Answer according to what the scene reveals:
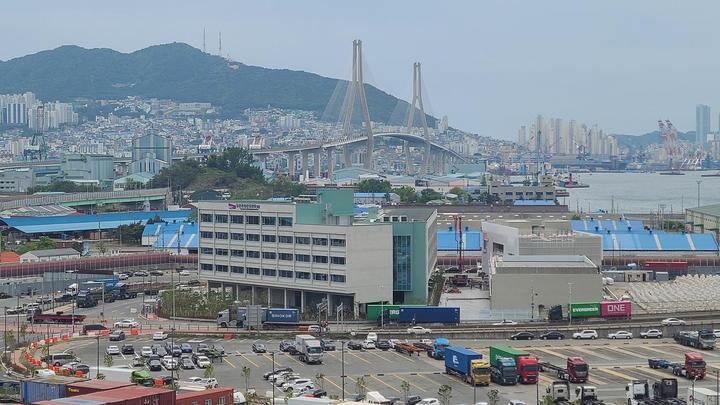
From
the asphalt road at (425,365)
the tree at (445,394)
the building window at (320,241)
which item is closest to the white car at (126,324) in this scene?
the asphalt road at (425,365)

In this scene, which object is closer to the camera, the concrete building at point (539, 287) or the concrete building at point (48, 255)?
the concrete building at point (539, 287)

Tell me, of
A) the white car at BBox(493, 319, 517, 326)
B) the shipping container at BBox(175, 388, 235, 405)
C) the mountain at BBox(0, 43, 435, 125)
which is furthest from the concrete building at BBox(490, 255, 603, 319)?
the mountain at BBox(0, 43, 435, 125)

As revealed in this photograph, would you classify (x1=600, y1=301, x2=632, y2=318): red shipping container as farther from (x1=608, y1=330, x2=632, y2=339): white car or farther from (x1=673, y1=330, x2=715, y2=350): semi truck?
(x1=673, y1=330, x2=715, y2=350): semi truck

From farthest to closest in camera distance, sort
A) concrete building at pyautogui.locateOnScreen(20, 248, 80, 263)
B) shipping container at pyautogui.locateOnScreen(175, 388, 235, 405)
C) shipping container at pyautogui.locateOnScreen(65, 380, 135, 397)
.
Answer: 1. concrete building at pyautogui.locateOnScreen(20, 248, 80, 263)
2. shipping container at pyautogui.locateOnScreen(65, 380, 135, 397)
3. shipping container at pyautogui.locateOnScreen(175, 388, 235, 405)

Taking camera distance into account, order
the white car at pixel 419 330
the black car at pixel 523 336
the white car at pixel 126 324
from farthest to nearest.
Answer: the white car at pixel 126 324, the white car at pixel 419 330, the black car at pixel 523 336

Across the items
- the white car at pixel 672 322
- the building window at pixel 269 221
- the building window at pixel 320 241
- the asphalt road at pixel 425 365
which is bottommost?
the asphalt road at pixel 425 365

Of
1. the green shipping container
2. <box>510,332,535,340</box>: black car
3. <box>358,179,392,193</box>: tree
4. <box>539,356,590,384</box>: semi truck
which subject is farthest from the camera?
<box>358,179,392,193</box>: tree

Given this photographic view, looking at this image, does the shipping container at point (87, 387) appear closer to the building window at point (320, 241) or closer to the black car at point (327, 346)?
the black car at point (327, 346)
